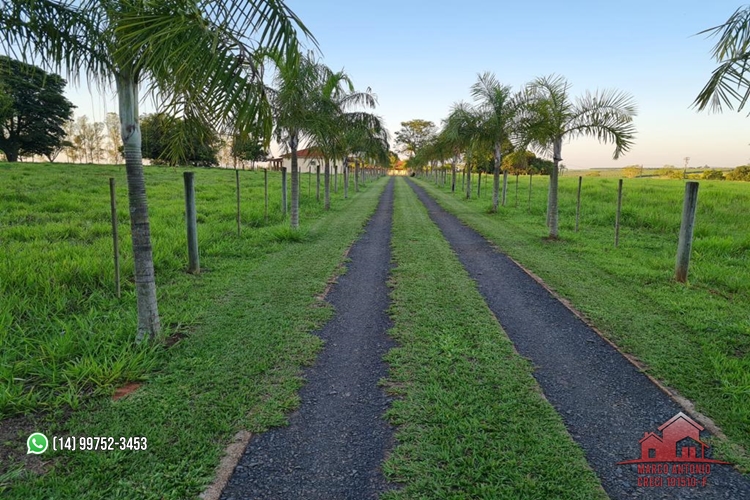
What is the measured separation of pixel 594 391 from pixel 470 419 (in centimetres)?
121

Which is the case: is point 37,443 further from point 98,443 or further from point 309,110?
point 309,110

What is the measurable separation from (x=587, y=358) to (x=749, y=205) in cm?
1666

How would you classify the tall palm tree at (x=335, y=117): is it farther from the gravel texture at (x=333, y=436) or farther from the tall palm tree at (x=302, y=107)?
the gravel texture at (x=333, y=436)

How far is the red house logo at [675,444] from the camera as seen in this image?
2599 mm

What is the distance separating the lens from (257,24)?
271cm

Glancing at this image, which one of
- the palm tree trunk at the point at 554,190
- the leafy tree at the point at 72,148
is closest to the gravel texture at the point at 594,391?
the palm tree trunk at the point at 554,190

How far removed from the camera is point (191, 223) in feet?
22.2

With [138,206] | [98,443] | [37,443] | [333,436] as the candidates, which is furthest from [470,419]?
[138,206]

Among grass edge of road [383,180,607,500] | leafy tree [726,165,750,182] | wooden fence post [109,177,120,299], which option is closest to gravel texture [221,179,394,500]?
grass edge of road [383,180,607,500]

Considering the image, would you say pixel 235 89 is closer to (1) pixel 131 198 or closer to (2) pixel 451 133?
(1) pixel 131 198

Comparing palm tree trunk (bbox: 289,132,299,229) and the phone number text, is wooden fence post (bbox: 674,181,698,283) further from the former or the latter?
palm tree trunk (bbox: 289,132,299,229)

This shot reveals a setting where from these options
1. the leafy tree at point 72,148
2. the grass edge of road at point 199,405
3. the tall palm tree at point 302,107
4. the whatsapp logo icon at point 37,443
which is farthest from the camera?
the leafy tree at point 72,148

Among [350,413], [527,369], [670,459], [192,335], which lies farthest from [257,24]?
[670,459]

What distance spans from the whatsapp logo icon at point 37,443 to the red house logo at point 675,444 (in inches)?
143
